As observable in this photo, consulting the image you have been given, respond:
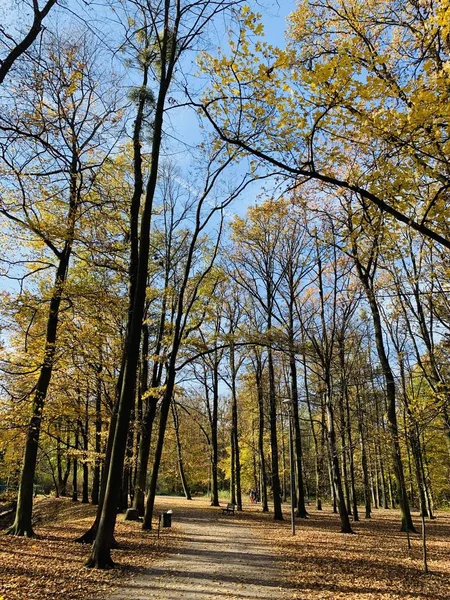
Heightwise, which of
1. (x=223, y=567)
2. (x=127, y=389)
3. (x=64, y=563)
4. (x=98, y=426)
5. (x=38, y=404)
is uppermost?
(x=98, y=426)

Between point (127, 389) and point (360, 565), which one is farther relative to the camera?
point (360, 565)

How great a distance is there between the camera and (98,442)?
1914 centimetres

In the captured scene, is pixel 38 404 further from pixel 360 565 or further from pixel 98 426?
pixel 98 426

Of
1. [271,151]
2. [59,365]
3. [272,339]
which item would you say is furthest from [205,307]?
[271,151]

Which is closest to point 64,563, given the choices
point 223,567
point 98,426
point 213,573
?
point 213,573

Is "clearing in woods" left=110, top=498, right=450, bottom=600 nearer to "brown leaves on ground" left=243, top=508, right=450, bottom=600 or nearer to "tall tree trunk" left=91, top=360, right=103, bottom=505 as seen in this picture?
"brown leaves on ground" left=243, top=508, right=450, bottom=600

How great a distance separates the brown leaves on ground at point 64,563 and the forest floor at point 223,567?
15mm

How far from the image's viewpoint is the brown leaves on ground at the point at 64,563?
5957mm

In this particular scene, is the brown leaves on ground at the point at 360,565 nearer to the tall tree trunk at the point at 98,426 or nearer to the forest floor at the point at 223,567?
the forest floor at the point at 223,567

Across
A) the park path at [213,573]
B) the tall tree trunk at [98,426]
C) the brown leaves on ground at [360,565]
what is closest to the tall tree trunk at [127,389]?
the park path at [213,573]

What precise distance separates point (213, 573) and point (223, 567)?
61 cm

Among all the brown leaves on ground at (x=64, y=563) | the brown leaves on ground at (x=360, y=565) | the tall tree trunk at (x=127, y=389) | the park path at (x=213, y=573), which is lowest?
the brown leaves on ground at (x=360, y=565)

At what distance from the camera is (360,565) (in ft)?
28.4

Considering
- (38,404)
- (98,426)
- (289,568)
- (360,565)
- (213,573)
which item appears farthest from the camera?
(98,426)
